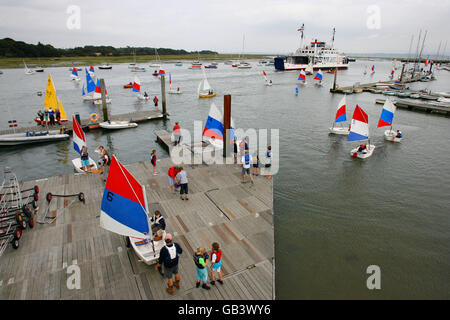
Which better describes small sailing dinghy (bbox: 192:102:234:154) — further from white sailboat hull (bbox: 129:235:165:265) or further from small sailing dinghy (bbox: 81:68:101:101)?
small sailing dinghy (bbox: 81:68:101:101)

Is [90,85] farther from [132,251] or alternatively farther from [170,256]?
[170,256]

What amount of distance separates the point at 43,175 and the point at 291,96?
143 feet

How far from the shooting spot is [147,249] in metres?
8.12

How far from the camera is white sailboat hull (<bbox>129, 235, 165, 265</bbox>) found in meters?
7.71

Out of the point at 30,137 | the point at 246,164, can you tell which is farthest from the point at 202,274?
the point at 30,137

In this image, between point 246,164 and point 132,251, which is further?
point 246,164

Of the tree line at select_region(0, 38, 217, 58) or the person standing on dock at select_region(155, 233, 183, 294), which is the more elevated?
the tree line at select_region(0, 38, 217, 58)

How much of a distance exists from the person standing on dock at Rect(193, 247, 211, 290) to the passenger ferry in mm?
106782

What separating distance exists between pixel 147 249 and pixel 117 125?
22831 mm

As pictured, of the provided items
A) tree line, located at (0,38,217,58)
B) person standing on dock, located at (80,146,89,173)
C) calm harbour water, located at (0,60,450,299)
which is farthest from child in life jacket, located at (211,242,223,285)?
tree line, located at (0,38,217,58)

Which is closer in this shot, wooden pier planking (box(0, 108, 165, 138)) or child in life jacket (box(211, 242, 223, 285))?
child in life jacket (box(211, 242, 223, 285))
